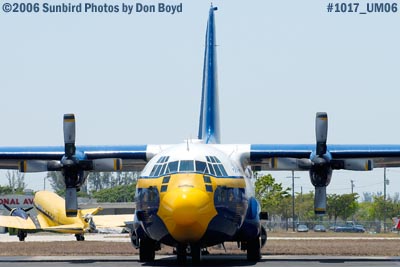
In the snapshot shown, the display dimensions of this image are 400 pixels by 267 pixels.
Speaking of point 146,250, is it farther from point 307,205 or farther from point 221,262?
point 307,205

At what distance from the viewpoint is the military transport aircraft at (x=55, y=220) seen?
55094mm

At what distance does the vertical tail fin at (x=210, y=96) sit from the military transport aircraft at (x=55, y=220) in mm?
22180

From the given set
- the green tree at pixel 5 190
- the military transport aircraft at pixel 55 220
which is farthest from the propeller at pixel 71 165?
the green tree at pixel 5 190

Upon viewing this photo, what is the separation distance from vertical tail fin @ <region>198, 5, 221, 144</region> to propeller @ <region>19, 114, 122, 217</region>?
4326mm

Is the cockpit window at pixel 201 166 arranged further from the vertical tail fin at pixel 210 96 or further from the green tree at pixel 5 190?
the green tree at pixel 5 190

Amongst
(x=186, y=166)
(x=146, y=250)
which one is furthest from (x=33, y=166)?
(x=186, y=166)

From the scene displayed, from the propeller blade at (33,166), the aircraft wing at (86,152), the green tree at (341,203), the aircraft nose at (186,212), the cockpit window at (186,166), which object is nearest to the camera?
the aircraft nose at (186,212)

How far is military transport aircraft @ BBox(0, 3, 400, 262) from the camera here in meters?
22.5

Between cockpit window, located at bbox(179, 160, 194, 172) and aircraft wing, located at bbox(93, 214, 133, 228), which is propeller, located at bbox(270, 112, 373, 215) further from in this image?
aircraft wing, located at bbox(93, 214, 133, 228)

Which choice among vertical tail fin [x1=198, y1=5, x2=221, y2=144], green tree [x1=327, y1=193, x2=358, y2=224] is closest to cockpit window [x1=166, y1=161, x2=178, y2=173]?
vertical tail fin [x1=198, y1=5, x2=221, y2=144]

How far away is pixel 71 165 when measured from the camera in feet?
88.0

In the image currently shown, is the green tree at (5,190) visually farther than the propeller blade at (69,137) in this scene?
Yes

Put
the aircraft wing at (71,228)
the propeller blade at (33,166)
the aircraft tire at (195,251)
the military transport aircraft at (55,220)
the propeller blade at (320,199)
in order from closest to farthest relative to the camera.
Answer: the aircraft tire at (195,251)
the propeller blade at (320,199)
the propeller blade at (33,166)
the aircraft wing at (71,228)
the military transport aircraft at (55,220)

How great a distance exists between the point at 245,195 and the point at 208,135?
21.2 feet
